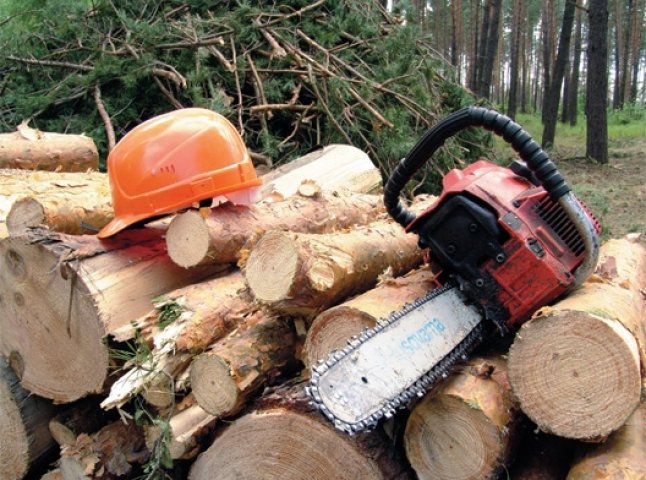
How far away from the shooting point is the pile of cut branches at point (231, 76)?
17.9 feet

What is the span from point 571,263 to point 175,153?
1.66 meters

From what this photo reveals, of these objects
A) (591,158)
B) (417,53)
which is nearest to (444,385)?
(417,53)

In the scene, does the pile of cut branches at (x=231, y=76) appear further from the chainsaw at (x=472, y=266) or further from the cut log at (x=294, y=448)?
the cut log at (x=294, y=448)

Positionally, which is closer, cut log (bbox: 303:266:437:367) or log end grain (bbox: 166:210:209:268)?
cut log (bbox: 303:266:437:367)

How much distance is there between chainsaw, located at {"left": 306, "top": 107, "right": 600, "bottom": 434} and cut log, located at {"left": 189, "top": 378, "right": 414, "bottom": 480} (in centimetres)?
23

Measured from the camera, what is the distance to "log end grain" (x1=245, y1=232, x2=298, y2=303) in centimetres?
211

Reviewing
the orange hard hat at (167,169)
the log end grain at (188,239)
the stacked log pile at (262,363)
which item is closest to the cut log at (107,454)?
the stacked log pile at (262,363)

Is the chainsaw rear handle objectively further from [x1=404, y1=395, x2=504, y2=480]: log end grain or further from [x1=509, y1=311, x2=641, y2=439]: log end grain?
[x1=404, y1=395, x2=504, y2=480]: log end grain

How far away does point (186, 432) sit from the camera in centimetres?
223

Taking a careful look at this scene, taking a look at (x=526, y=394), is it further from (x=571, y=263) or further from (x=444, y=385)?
(x=571, y=263)

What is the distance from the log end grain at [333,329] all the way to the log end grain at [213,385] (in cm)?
29

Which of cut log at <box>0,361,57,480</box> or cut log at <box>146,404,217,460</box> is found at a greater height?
cut log at <box>146,404,217,460</box>

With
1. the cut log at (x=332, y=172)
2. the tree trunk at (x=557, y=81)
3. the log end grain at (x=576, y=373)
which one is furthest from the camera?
the tree trunk at (x=557, y=81)

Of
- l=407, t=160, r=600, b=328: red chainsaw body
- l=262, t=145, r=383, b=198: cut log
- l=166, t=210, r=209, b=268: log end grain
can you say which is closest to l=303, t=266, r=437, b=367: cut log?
l=407, t=160, r=600, b=328: red chainsaw body
